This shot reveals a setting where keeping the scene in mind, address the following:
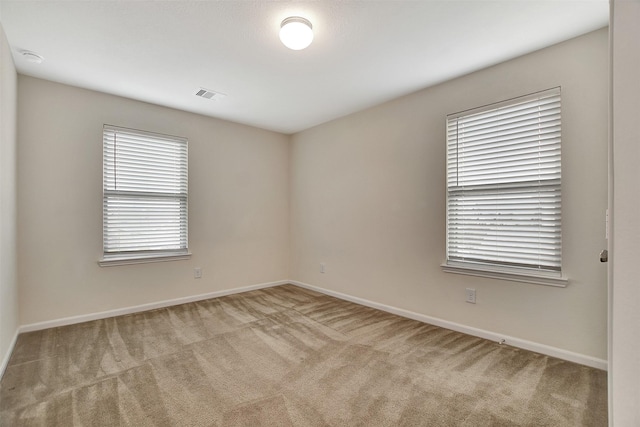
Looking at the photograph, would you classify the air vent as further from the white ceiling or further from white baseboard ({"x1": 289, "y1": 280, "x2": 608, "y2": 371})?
white baseboard ({"x1": 289, "y1": 280, "x2": 608, "y2": 371})

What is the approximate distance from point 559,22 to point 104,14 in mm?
3256

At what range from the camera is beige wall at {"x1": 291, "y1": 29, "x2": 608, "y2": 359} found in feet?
7.34

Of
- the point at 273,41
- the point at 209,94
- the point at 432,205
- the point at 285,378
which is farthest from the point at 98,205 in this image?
the point at 432,205

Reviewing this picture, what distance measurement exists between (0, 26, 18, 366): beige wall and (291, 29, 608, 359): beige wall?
3.34 m

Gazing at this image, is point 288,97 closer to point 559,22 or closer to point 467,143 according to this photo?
point 467,143

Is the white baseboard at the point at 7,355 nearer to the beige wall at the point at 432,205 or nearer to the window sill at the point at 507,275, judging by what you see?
the beige wall at the point at 432,205

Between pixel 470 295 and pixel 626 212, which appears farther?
pixel 470 295

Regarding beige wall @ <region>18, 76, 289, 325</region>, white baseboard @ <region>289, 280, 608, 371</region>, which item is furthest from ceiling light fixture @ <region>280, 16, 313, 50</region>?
white baseboard @ <region>289, 280, 608, 371</region>

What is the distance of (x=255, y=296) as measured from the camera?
4242 mm

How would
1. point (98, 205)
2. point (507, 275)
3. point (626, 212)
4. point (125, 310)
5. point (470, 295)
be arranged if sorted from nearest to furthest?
point (626, 212) → point (507, 275) → point (470, 295) → point (98, 205) → point (125, 310)

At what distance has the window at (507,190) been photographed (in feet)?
7.91

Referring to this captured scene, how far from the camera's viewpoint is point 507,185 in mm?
2619

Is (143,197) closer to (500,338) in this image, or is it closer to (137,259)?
(137,259)

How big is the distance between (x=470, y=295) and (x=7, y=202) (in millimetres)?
4243
